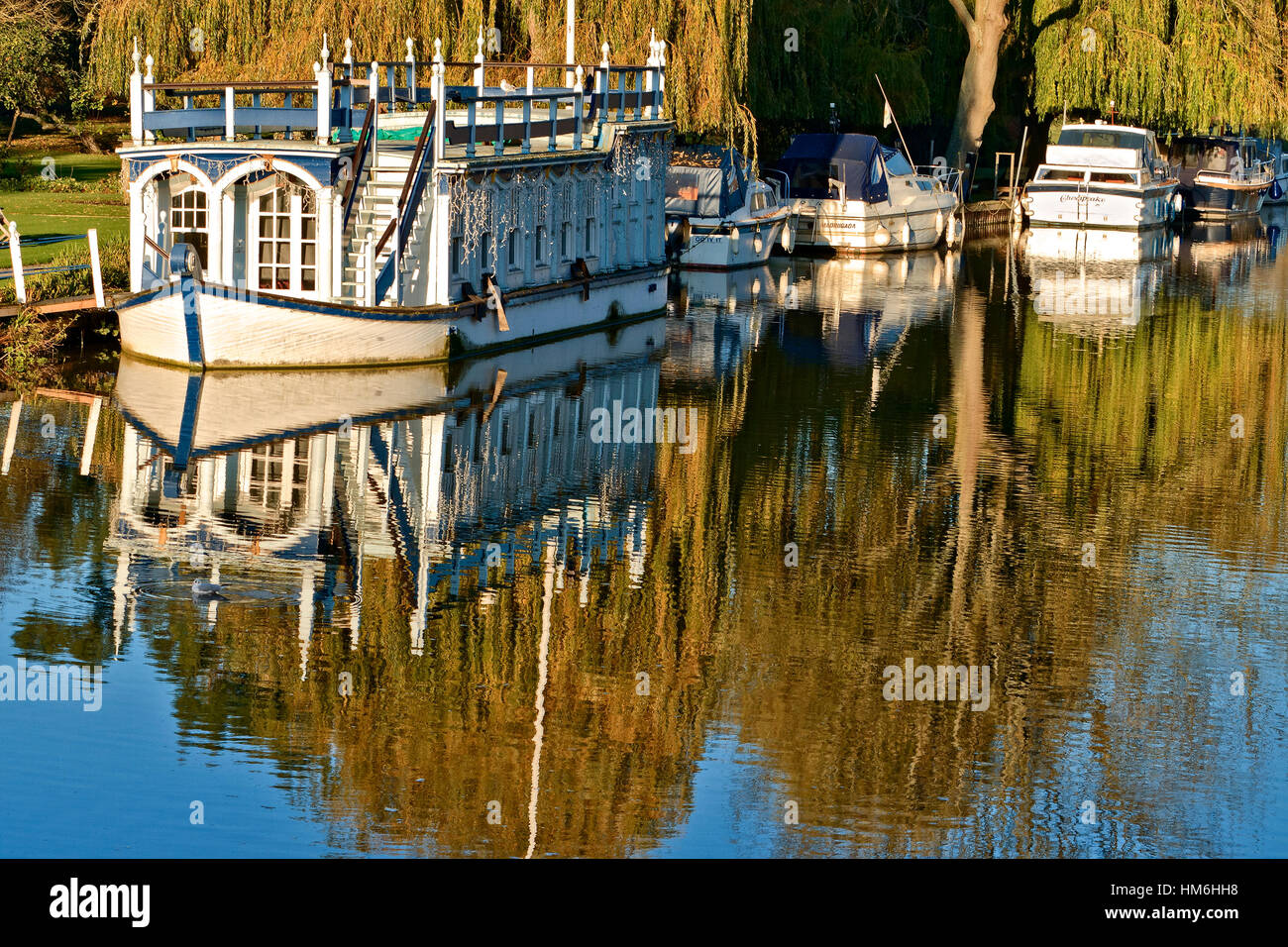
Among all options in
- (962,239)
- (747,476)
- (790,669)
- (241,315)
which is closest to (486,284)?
(241,315)

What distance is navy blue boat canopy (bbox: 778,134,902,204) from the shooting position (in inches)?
1852

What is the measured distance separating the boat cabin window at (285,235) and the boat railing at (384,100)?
1.06 meters

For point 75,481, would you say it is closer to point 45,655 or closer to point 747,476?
point 45,655

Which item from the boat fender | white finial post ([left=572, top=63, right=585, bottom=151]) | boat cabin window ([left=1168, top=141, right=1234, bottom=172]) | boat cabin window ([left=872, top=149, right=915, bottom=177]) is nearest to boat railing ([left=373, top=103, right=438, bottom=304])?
white finial post ([left=572, top=63, right=585, bottom=151])

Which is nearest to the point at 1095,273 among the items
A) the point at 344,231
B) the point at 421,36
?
the point at 421,36

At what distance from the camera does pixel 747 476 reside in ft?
72.2

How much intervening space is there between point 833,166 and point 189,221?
2253cm

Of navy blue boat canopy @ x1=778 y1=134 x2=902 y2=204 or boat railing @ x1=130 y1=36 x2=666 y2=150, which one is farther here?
navy blue boat canopy @ x1=778 y1=134 x2=902 y2=204

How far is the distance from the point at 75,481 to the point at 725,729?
31.8 ft

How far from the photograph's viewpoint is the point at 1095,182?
183 ft

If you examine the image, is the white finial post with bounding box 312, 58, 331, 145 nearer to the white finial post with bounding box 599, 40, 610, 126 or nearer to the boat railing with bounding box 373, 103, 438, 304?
the boat railing with bounding box 373, 103, 438, 304

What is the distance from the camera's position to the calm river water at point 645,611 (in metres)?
12.0

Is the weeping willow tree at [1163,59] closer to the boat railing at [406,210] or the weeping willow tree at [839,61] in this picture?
the weeping willow tree at [839,61]

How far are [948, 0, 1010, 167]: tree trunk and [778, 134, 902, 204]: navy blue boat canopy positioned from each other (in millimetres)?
9628
